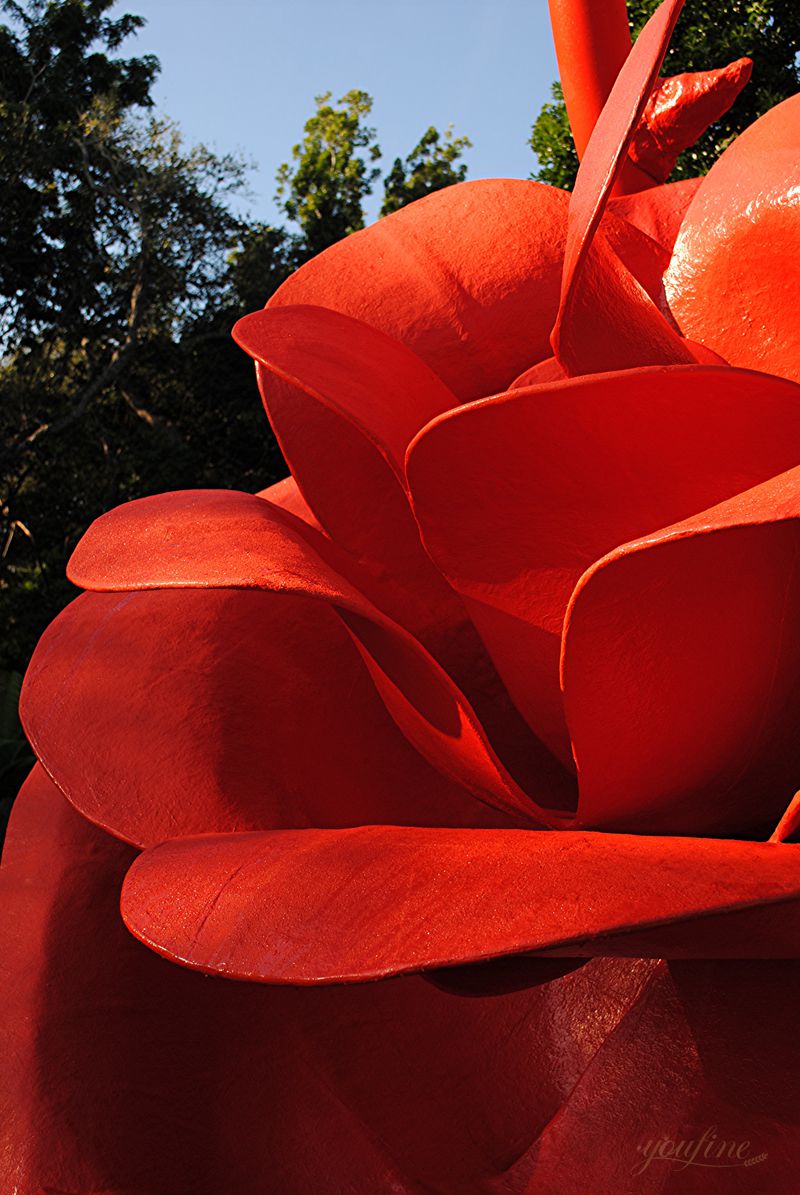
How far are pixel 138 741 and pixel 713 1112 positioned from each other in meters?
0.32

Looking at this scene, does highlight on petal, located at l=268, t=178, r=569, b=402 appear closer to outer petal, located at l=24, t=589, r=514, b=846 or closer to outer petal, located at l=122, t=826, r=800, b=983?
outer petal, located at l=24, t=589, r=514, b=846

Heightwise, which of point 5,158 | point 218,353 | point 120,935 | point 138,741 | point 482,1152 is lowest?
point 482,1152

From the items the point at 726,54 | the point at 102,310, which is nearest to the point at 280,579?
the point at 726,54

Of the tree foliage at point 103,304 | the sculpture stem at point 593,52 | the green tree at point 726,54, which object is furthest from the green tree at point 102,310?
the sculpture stem at point 593,52

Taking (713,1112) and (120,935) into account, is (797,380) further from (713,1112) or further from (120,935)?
(120,935)

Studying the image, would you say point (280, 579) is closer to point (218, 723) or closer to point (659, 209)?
point (218, 723)

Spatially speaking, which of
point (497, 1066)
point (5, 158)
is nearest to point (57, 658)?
point (497, 1066)

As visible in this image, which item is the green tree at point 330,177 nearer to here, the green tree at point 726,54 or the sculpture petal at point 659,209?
the green tree at point 726,54

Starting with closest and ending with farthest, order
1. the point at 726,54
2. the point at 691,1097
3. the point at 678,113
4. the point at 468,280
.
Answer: the point at 691,1097
the point at 468,280
the point at 678,113
the point at 726,54

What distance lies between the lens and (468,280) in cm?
68

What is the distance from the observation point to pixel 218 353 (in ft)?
40.8

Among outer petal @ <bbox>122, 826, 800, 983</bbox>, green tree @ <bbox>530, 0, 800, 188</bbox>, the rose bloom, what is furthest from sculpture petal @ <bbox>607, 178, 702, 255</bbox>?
green tree @ <bbox>530, 0, 800, 188</bbox>

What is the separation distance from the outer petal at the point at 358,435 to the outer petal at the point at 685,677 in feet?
0.51

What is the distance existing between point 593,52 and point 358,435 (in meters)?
0.42
